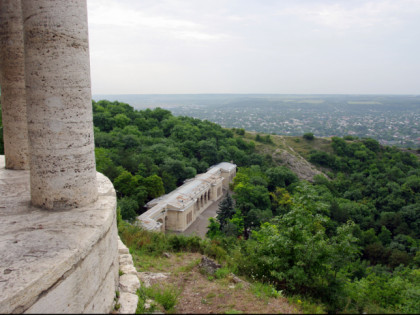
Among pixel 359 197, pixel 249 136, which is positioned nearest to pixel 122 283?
pixel 359 197

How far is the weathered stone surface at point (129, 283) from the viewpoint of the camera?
5.88 metres

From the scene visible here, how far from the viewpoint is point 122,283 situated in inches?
240

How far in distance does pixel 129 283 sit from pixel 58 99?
395cm

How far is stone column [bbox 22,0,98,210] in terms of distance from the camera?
215 inches

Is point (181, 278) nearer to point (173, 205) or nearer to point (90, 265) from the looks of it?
point (90, 265)

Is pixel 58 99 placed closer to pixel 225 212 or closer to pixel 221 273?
pixel 221 273

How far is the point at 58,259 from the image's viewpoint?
4.30 m

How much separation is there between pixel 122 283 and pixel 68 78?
4228 millimetres

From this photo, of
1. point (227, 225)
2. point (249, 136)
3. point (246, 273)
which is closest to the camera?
point (246, 273)

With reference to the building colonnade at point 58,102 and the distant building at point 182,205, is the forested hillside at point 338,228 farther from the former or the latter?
the building colonnade at point 58,102

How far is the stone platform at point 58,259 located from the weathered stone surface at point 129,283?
9.6 inches

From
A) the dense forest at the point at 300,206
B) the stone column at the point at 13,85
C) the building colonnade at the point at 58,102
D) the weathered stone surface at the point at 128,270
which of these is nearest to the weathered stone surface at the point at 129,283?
the weathered stone surface at the point at 128,270

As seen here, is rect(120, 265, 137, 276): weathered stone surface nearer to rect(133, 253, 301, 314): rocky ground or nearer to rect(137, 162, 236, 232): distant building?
rect(133, 253, 301, 314): rocky ground

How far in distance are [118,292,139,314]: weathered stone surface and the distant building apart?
637 inches
